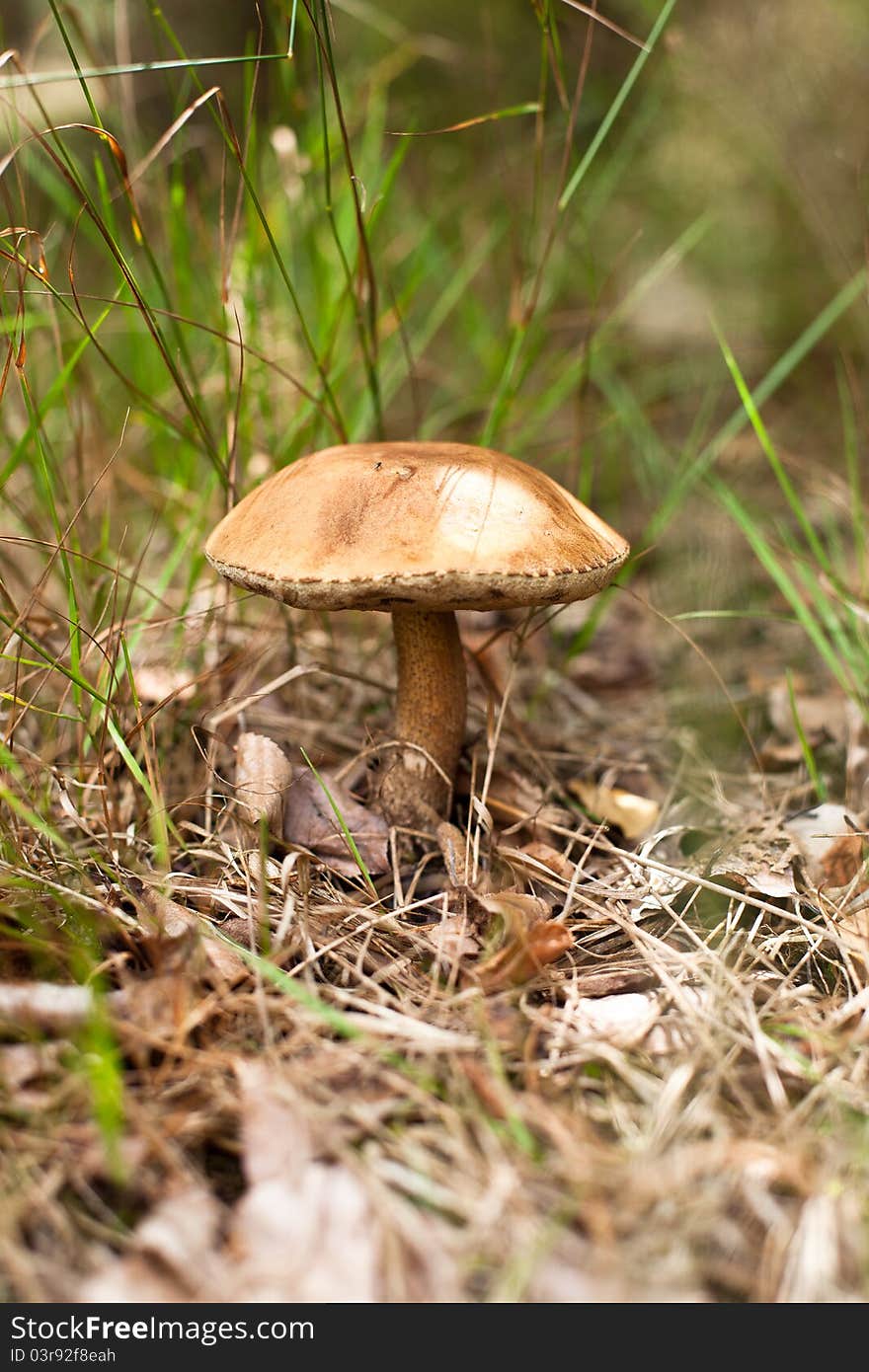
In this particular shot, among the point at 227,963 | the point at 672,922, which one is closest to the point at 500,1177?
the point at 227,963

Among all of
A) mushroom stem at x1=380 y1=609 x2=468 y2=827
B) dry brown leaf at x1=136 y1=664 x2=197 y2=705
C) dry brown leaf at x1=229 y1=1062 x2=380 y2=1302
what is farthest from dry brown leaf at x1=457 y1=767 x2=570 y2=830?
dry brown leaf at x1=229 y1=1062 x2=380 y2=1302

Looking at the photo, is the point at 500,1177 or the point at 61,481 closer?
the point at 500,1177

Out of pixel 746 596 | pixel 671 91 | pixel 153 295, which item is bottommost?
pixel 746 596

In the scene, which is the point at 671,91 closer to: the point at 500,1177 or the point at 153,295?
the point at 153,295

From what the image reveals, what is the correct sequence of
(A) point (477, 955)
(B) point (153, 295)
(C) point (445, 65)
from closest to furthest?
(A) point (477, 955) < (B) point (153, 295) < (C) point (445, 65)

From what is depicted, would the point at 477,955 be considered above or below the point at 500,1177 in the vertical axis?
below

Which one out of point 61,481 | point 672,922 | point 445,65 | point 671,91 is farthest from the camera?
point 445,65

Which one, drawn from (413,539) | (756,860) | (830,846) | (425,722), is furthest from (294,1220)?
(830,846)

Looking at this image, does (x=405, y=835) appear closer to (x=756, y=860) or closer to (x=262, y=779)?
(x=262, y=779)

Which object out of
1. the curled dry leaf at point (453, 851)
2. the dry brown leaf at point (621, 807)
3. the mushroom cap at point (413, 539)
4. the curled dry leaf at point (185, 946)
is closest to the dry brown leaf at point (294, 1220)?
the curled dry leaf at point (185, 946)
